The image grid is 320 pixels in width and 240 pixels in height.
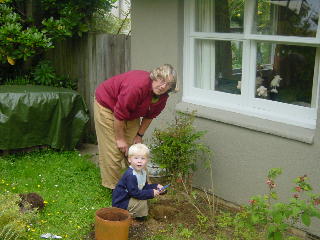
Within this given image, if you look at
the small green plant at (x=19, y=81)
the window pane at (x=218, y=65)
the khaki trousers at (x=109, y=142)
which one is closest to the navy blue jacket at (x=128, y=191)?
the khaki trousers at (x=109, y=142)

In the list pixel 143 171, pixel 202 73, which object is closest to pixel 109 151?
pixel 143 171

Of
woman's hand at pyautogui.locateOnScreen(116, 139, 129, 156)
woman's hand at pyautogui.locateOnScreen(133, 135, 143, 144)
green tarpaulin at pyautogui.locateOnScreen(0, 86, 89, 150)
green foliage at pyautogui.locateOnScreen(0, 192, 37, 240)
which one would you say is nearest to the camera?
green foliage at pyautogui.locateOnScreen(0, 192, 37, 240)

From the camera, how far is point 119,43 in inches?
280

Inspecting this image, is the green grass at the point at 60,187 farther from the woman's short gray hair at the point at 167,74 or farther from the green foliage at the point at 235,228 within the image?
the woman's short gray hair at the point at 167,74

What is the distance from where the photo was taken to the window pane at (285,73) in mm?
4332

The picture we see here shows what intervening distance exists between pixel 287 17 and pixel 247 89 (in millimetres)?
881

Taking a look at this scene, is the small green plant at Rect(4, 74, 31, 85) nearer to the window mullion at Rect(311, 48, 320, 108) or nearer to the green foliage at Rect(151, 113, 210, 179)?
the green foliage at Rect(151, 113, 210, 179)

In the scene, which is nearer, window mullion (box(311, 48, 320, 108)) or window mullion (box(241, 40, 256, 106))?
window mullion (box(311, 48, 320, 108))

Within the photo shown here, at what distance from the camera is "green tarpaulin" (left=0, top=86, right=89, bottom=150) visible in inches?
239

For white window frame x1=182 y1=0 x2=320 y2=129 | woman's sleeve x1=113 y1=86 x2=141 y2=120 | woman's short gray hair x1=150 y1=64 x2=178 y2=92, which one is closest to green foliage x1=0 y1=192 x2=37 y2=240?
woman's sleeve x1=113 y1=86 x2=141 y2=120

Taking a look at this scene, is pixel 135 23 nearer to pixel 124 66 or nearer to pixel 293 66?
pixel 124 66

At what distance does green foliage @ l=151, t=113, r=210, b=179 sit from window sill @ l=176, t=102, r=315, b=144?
0.75 feet

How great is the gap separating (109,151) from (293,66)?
2127 mm

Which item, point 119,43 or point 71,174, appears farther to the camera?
point 119,43
